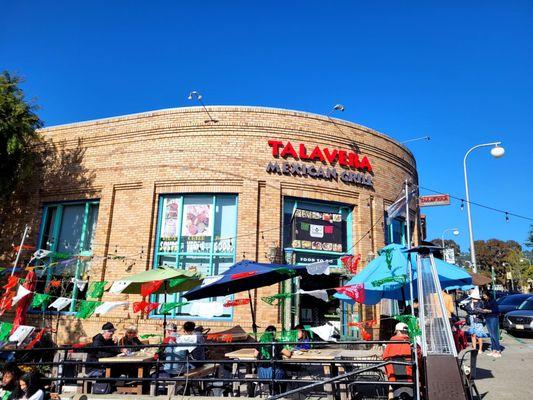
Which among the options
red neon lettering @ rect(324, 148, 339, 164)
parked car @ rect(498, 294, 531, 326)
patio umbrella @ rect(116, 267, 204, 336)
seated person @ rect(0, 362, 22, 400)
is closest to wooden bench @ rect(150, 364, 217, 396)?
patio umbrella @ rect(116, 267, 204, 336)

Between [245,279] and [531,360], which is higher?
[245,279]

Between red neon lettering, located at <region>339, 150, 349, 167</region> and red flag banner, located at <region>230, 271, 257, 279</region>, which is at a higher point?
red neon lettering, located at <region>339, 150, 349, 167</region>

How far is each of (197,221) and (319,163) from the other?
163 inches

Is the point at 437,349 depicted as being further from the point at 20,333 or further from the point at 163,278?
the point at 20,333

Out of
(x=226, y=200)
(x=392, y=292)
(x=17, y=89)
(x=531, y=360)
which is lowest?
(x=531, y=360)

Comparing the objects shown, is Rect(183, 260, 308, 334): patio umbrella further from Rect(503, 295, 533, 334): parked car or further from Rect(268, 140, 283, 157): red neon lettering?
Rect(503, 295, 533, 334): parked car

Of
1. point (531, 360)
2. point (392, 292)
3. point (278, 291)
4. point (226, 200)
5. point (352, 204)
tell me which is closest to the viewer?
point (392, 292)

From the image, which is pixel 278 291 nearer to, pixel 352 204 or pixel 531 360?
pixel 352 204

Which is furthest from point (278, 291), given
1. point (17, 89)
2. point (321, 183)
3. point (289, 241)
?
point (17, 89)

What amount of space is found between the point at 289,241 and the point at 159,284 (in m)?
4.46

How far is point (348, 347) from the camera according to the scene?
39.9 ft

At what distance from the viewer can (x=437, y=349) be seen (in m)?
4.11

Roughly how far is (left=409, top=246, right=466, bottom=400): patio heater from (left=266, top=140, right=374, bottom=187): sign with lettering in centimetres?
828

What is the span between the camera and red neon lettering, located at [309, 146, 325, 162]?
13050mm
